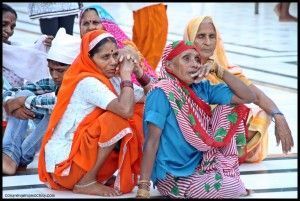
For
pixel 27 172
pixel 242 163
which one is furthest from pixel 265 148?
pixel 27 172

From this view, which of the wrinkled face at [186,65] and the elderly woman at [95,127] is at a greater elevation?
the wrinkled face at [186,65]

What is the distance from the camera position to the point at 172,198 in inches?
151

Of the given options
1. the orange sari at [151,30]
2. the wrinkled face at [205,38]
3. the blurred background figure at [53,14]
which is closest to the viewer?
the wrinkled face at [205,38]

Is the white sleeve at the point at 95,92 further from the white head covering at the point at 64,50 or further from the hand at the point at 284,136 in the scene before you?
the hand at the point at 284,136

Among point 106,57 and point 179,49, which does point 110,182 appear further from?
point 179,49

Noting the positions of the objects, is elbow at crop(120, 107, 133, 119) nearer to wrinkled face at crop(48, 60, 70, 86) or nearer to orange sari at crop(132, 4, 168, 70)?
wrinkled face at crop(48, 60, 70, 86)

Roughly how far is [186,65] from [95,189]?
679 millimetres

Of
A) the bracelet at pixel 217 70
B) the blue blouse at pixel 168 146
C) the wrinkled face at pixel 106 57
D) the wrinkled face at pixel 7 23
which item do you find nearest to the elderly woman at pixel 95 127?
the wrinkled face at pixel 106 57

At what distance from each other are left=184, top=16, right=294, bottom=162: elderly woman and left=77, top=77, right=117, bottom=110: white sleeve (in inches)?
19.7

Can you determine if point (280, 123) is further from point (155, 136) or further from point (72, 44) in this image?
point (72, 44)

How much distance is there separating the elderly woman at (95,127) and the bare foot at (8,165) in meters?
0.33

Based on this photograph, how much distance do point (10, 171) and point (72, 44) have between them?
2.26 feet

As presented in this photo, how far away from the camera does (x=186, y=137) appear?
3.82 meters

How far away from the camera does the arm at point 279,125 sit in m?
3.97
